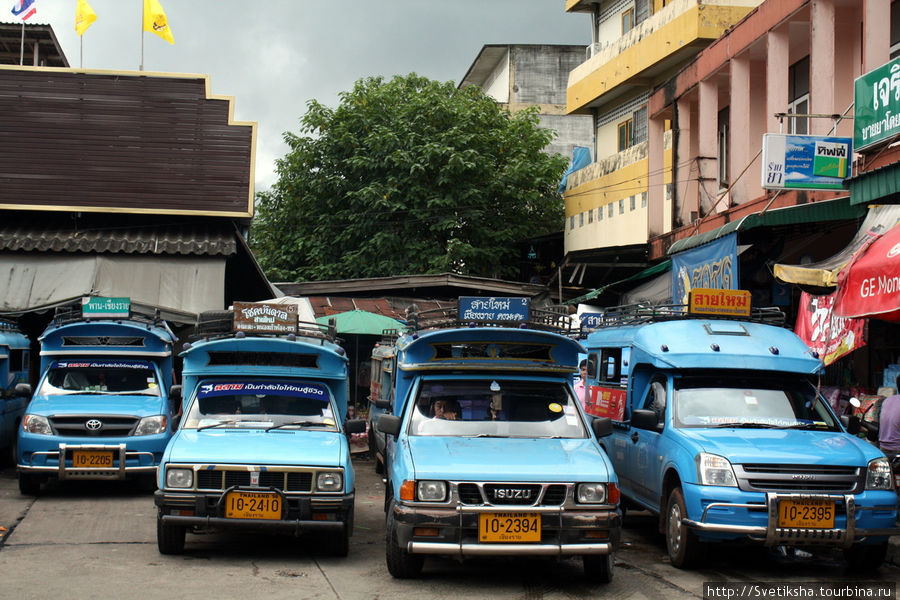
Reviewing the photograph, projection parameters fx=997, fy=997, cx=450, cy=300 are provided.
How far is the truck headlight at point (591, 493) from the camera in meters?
Result: 8.16

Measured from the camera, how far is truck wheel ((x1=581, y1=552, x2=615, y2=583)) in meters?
8.32

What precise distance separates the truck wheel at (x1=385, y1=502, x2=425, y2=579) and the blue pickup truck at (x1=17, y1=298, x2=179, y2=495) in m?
6.00

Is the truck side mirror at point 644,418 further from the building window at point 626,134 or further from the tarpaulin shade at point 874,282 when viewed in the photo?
the building window at point 626,134

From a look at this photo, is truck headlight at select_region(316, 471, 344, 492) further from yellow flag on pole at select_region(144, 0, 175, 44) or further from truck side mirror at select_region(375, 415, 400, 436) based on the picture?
yellow flag on pole at select_region(144, 0, 175, 44)

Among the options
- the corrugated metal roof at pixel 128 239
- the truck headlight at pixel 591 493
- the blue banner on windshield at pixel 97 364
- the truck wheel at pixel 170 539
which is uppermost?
the corrugated metal roof at pixel 128 239

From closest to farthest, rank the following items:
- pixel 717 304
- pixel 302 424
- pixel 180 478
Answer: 1. pixel 180 478
2. pixel 302 424
3. pixel 717 304

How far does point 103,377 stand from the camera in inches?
581

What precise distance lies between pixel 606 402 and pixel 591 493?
469 centimetres

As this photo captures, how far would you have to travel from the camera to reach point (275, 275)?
3491 cm

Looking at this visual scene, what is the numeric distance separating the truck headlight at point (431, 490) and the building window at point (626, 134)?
2102 centimetres

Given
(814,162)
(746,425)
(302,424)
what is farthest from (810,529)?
(814,162)

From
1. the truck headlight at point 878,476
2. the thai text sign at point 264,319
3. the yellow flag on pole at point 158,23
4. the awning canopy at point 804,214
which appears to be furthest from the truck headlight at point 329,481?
the yellow flag on pole at point 158,23

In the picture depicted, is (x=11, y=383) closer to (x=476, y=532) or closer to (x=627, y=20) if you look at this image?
(x=476, y=532)

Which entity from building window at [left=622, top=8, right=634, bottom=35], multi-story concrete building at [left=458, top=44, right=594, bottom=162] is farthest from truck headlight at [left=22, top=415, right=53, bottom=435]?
multi-story concrete building at [left=458, top=44, right=594, bottom=162]
